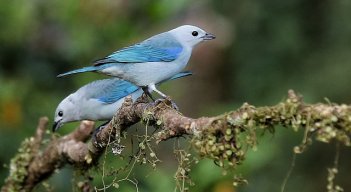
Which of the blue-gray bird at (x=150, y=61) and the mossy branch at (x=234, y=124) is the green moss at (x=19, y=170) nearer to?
the blue-gray bird at (x=150, y=61)

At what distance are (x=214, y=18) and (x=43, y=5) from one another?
2.59m

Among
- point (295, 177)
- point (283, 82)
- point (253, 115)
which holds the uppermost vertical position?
point (253, 115)

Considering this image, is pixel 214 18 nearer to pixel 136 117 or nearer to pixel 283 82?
pixel 283 82

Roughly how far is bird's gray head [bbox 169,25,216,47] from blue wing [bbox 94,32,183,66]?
0.04 m

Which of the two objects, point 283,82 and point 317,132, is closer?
point 317,132

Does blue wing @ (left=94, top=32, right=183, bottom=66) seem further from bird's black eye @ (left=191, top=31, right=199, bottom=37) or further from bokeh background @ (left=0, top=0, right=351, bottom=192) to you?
bokeh background @ (left=0, top=0, right=351, bottom=192)

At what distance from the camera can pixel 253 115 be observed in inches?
95.3

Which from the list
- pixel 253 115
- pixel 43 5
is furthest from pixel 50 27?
pixel 253 115

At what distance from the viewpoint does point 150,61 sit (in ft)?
12.2

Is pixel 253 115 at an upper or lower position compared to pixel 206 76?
upper

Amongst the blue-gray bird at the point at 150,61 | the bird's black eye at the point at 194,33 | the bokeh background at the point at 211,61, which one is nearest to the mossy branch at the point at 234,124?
the blue-gray bird at the point at 150,61

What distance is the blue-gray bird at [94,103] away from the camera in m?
4.10

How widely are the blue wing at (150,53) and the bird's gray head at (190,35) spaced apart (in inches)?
1.6

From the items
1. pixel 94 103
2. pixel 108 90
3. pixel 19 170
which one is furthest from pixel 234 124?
pixel 19 170
